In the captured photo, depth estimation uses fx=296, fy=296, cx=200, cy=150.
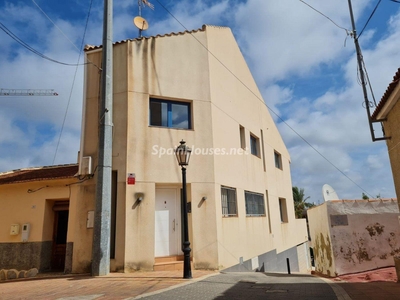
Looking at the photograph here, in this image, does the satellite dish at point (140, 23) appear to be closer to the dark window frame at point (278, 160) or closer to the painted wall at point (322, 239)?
the painted wall at point (322, 239)

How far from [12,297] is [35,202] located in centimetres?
505

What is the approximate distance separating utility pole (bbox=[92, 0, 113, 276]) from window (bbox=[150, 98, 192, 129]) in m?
1.56

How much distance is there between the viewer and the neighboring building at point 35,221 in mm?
10258

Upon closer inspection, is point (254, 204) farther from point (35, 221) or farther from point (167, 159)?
point (35, 221)

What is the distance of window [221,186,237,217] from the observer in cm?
1106

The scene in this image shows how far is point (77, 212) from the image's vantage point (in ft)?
31.3

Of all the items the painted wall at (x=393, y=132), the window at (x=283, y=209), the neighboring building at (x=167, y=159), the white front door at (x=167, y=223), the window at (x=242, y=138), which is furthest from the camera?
the window at (x=283, y=209)

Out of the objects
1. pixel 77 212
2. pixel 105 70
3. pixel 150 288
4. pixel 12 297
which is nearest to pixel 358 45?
pixel 105 70

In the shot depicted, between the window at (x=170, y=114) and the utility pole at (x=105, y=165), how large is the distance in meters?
1.56

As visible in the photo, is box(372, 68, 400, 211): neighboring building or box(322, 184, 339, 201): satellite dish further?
box(322, 184, 339, 201): satellite dish

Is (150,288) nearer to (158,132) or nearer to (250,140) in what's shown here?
(158,132)

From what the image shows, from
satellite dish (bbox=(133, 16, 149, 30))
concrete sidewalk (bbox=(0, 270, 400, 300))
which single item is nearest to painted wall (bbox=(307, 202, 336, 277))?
concrete sidewalk (bbox=(0, 270, 400, 300))

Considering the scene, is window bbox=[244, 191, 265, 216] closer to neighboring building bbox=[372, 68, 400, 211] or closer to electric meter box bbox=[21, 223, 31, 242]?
neighboring building bbox=[372, 68, 400, 211]

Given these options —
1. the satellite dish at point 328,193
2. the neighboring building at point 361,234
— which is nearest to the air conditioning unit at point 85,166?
the neighboring building at point 361,234
